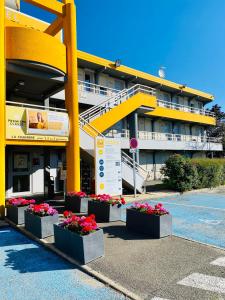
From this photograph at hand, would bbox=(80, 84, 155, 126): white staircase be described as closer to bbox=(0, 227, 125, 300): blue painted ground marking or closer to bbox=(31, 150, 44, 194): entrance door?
bbox=(31, 150, 44, 194): entrance door

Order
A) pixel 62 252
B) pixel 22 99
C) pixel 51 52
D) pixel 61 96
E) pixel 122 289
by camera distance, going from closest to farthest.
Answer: pixel 122 289, pixel 62 252, pixel 51 52, pixel 22 99, pixel 61 96

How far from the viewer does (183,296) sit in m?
4.37

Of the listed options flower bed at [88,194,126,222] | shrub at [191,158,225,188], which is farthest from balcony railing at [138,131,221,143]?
flower bed at [88,194,126,222]

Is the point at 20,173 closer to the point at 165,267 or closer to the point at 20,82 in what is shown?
the point at 20,82

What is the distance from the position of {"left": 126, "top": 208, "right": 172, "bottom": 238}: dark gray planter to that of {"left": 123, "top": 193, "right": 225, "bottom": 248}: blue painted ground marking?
63 centimetres

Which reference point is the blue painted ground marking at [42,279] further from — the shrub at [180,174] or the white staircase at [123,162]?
the shrub at [180,174]

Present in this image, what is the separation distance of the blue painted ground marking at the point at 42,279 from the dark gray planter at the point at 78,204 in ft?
14.3

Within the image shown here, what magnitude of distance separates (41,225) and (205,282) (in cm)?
488

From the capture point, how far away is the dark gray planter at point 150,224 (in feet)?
24.9

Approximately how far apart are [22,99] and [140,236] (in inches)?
530

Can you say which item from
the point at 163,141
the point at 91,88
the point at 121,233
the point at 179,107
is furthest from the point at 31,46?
the point at 179,107

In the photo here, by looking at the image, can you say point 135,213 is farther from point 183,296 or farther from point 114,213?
point 183,296

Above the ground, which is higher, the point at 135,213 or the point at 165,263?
the point at 135,213

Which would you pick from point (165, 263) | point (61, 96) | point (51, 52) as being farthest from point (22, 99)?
point (165, 263)
